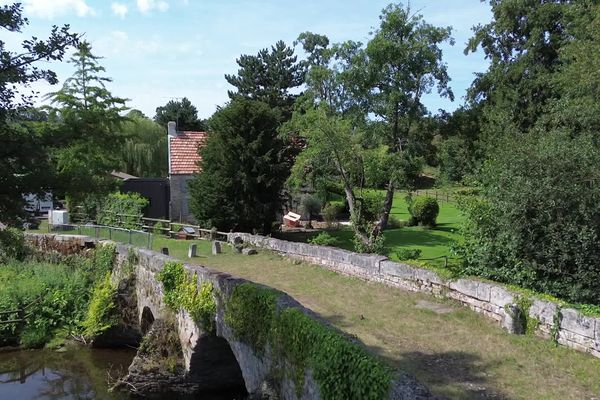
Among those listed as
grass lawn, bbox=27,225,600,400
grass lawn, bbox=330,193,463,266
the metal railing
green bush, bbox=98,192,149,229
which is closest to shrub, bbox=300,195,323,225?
grass lawn, bbox=330,193,463,266

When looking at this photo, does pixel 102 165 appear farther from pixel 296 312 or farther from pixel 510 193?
pixel 510 193

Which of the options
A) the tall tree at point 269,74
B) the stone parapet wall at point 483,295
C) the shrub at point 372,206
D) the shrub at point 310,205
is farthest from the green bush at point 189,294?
the tall tree at point 269,74

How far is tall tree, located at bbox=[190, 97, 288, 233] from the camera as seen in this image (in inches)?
842

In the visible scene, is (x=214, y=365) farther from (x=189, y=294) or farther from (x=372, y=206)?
(x=372, y=206)

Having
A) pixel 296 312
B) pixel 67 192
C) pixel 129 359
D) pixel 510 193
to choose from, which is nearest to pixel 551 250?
pixel 510 193

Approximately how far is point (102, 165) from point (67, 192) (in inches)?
105

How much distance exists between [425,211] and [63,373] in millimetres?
18747

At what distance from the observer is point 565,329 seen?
24.8 feet

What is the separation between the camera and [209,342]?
36.9 ft

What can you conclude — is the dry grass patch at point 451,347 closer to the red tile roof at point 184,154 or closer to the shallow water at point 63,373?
the shallow water at point 63,373

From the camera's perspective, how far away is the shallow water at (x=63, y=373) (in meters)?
13.1

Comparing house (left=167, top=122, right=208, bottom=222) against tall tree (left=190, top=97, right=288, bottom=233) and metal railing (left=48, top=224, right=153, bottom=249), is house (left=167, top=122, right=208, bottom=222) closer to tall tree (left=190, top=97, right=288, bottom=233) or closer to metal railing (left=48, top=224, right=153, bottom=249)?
tall tree (left=190, top=97, right=288, bottom=233)

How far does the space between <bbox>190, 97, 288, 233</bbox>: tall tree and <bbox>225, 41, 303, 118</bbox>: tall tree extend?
45.6 feet

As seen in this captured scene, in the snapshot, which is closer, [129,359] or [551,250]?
[551,250]
